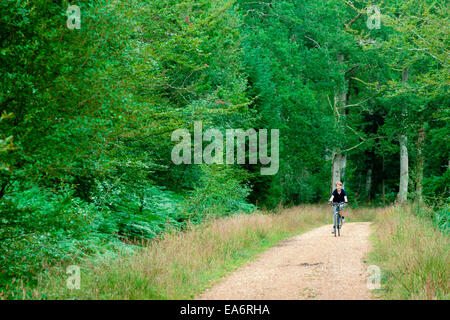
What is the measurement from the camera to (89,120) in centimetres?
711

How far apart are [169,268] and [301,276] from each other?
257cm

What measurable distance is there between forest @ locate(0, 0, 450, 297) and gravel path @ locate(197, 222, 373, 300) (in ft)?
8.85

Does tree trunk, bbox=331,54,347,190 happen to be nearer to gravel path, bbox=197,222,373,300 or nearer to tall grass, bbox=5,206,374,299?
tall grass, bbox=5,206,374,299

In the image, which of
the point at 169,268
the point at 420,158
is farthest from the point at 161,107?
the point at 420,158

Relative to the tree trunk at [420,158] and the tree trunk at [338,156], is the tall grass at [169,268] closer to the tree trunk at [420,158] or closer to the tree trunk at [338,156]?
the tree trunk at [420,158]

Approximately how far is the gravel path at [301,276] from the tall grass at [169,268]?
437 millimetres

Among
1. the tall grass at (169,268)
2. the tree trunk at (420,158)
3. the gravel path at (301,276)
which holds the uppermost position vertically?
the tree trunk at (420,158)

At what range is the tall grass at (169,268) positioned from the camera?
629 cm

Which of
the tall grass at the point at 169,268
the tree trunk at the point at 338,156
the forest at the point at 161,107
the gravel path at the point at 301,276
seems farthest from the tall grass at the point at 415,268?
the tree trunk at the point at 338,156

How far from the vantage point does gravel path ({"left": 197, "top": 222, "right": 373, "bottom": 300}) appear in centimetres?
686

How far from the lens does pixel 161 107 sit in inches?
574
